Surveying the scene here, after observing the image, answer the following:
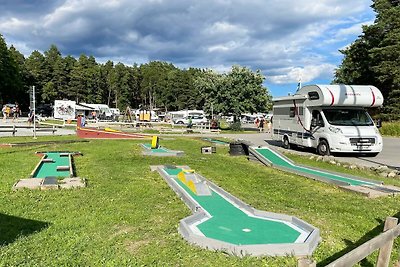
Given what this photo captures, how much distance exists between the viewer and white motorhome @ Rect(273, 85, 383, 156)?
14594 millimetres

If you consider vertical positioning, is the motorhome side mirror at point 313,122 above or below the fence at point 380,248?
above

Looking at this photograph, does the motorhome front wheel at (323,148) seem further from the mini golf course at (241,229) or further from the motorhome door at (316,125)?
the mini golf course at (241,229)

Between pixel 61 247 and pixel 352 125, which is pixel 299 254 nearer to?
pixel 61 247

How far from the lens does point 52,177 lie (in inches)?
345

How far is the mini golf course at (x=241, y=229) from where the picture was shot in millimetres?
4512

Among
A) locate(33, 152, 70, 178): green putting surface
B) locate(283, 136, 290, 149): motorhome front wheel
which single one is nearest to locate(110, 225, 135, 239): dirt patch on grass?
locate(33, 152, 70, 178): green putting surface

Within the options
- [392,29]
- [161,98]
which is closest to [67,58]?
[161,98]

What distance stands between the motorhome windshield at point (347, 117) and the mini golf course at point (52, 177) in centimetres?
1039

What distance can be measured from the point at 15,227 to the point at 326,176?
779 cm

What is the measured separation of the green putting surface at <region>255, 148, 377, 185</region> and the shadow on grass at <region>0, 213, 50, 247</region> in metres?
7.08

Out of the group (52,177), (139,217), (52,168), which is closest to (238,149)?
(52,168)

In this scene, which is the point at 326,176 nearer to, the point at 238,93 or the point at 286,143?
the point at 286,143

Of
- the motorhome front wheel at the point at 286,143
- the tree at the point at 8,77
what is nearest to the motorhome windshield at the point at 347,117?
the motorhome front wheel at the point at 286,143

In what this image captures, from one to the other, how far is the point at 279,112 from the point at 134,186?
12492 mm
